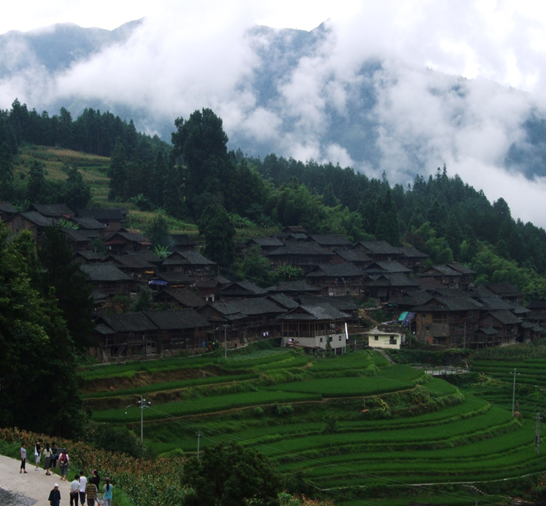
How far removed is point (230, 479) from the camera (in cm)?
2684

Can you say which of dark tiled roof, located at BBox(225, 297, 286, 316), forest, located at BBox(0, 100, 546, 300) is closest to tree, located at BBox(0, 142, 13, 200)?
forest, located at BBox(0, 100, 546, 300)

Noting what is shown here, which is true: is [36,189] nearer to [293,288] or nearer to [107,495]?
[293,288]

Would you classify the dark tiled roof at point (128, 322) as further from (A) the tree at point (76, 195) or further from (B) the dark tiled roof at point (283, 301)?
(A) the tree at point (76, 195)

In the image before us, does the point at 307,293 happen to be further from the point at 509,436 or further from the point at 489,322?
the point at 509,436

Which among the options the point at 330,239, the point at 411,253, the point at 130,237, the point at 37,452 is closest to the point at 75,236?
the point at 130,237

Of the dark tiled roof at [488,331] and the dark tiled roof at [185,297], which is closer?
the dark tiled roof at [185,297]

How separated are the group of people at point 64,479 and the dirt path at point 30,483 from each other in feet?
0.92

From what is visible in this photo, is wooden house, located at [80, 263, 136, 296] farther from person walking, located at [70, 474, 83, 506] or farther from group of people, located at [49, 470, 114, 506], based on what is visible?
person walking, located at [70, 474, 83, 506]

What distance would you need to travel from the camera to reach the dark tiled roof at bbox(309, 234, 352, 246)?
91.3 meters

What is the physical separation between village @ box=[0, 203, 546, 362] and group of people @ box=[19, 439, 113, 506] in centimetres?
2417

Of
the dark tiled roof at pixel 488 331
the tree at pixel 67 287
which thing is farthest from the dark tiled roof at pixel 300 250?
the tree at pixel 67 287

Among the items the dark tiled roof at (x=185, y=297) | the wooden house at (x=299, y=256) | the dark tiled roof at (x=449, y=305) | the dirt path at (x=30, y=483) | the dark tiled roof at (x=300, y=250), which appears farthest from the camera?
the wooden house at (x=299, y=256)

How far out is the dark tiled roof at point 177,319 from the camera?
58594 mm

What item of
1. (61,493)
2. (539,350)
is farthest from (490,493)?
(539,350)
